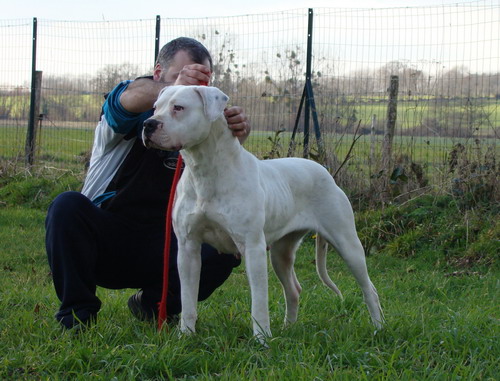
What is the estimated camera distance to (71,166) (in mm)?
10953

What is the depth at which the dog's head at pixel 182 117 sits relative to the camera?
3.30 metres

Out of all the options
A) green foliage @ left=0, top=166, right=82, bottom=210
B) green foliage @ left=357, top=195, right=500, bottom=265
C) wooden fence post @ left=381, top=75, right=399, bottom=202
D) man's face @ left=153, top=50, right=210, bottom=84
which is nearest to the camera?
man's face @ left=153, top=50, right=210, bottom=84

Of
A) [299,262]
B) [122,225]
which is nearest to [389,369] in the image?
[122,225]

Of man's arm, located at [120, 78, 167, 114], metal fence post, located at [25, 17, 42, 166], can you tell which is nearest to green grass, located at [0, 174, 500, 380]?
man's arm, located at [120, 78, 167, 114]

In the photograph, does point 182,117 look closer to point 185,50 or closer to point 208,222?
point 208,222

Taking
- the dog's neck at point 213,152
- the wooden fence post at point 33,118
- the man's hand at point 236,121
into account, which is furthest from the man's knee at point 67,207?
the wooden fence post at point 33,118

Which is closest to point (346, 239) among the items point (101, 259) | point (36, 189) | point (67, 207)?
point (101, 259)

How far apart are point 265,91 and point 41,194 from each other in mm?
3378

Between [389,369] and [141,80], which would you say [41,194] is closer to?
[141,80]

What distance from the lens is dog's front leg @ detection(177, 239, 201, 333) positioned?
371cm

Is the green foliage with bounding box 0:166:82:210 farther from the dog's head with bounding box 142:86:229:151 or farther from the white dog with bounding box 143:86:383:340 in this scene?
the dog's head with bounding box 142:86:229:151

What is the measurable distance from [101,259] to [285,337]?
1.18 meters

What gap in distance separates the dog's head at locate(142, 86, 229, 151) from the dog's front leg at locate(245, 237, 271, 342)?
61cm

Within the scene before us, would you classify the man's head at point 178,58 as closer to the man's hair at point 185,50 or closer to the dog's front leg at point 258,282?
the man's hair at point 185,50
